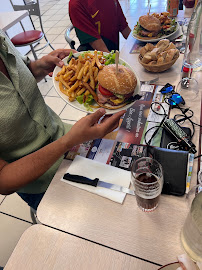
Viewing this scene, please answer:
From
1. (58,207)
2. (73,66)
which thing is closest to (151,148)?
(58,207)

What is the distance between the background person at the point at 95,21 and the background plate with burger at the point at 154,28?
29 cm

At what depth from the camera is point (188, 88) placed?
123 centimetres

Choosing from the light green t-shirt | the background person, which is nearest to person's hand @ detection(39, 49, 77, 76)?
the light green t-shirt

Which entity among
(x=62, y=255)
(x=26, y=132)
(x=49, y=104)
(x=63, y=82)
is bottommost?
(x=49, y=104)

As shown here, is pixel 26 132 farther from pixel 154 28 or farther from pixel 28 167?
pixel 154 28

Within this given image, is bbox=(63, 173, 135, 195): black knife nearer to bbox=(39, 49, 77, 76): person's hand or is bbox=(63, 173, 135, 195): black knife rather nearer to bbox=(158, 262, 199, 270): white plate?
bbox=(158, 262, 199, 270): white plate

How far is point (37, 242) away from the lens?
751 millimetres

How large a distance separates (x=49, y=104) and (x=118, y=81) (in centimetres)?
218

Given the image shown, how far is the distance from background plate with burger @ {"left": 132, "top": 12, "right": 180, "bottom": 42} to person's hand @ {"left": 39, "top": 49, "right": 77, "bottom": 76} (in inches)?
27.5

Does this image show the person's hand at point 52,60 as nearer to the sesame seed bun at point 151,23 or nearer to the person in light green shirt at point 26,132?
the person in light green shirt at point 26,132

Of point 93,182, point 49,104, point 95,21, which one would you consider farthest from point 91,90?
point 49,104

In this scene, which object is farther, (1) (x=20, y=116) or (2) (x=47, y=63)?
(2) (x=47, y=63)

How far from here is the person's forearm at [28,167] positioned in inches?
36.3

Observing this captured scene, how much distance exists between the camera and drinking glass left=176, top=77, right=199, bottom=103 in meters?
1.19
